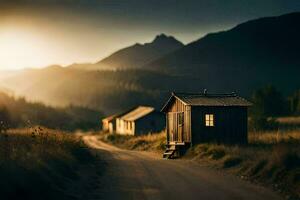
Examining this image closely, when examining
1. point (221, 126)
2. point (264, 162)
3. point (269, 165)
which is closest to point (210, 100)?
point (221, 126)

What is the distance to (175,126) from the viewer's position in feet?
132

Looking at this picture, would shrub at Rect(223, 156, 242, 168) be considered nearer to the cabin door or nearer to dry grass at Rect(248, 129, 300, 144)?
dry grass at Rect(248, 129, 300, 144)

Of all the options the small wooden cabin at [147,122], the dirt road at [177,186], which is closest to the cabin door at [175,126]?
the dirt road at [177,186]

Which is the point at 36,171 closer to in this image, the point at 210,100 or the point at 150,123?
the point at 210,100

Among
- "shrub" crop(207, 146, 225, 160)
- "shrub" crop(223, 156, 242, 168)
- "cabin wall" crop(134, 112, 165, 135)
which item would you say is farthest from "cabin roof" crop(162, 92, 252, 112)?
"cabin wall" crop(134, 112, 165, 135)

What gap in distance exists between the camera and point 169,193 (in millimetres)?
15867

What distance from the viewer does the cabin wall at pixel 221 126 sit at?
121 ft

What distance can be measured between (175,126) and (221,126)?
4.56m

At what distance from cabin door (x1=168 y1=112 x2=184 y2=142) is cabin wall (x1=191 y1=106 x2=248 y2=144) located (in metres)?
2.11

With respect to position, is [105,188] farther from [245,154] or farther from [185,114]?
[185,114]

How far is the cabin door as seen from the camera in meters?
39.0

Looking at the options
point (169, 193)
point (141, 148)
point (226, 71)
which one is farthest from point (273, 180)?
point (226, 71)

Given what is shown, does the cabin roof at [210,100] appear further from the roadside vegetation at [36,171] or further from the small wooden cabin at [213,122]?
the roadside vegetation at [36,171]

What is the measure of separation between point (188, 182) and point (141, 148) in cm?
2840
